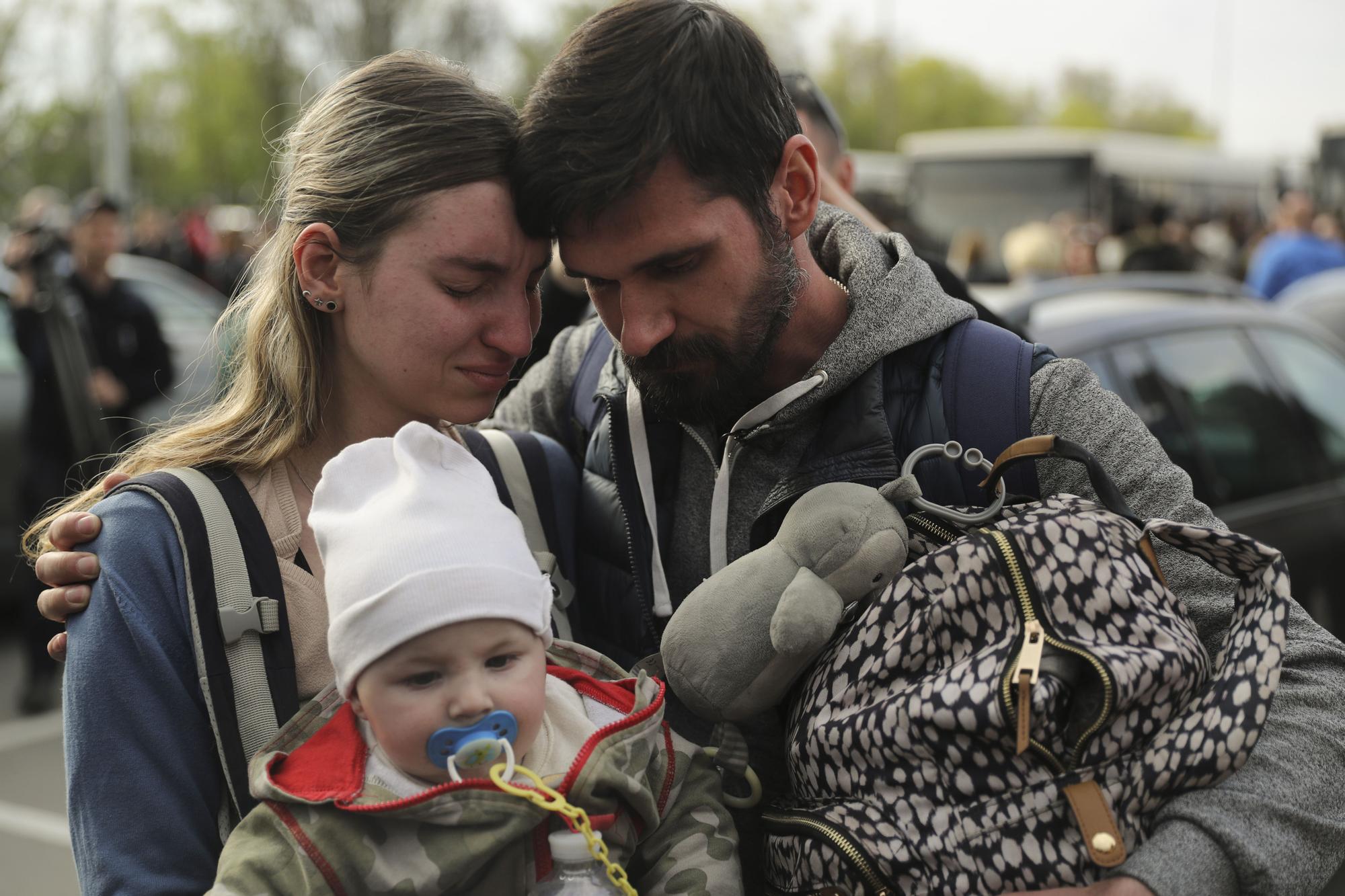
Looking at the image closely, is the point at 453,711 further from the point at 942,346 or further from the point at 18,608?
the point at 18,608

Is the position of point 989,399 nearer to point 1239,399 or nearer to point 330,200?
point 330,200

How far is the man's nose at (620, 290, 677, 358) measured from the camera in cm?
204

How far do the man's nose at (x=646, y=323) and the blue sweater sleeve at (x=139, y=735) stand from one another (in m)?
0.78

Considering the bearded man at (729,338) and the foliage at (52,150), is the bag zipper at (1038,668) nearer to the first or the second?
the bearded man at (729,338)

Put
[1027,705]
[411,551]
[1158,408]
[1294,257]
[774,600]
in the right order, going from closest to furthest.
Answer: [1027,705]
[411,551]
[774,600]
[1158,408]
[1294,257]

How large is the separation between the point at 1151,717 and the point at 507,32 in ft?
115

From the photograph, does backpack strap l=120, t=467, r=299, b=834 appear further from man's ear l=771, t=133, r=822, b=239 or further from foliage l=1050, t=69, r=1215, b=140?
foliage l=1050, t=69, r=1215, b=140

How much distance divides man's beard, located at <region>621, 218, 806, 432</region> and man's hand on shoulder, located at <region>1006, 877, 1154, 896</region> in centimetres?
91

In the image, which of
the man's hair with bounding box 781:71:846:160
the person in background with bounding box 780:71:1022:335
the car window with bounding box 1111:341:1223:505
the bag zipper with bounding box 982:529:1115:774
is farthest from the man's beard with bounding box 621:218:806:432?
the car window with bounding box 1111:341:1223:505

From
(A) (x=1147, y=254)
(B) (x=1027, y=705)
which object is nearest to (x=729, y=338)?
(B) (x=1027, y=705)

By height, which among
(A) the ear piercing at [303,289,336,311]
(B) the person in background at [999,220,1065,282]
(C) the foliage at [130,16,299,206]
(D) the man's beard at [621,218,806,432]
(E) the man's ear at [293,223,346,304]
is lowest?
(C) the foliage at [130,16,299,206]

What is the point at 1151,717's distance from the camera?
1.58 meters

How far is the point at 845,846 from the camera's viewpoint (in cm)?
167

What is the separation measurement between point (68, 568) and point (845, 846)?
120 cm
